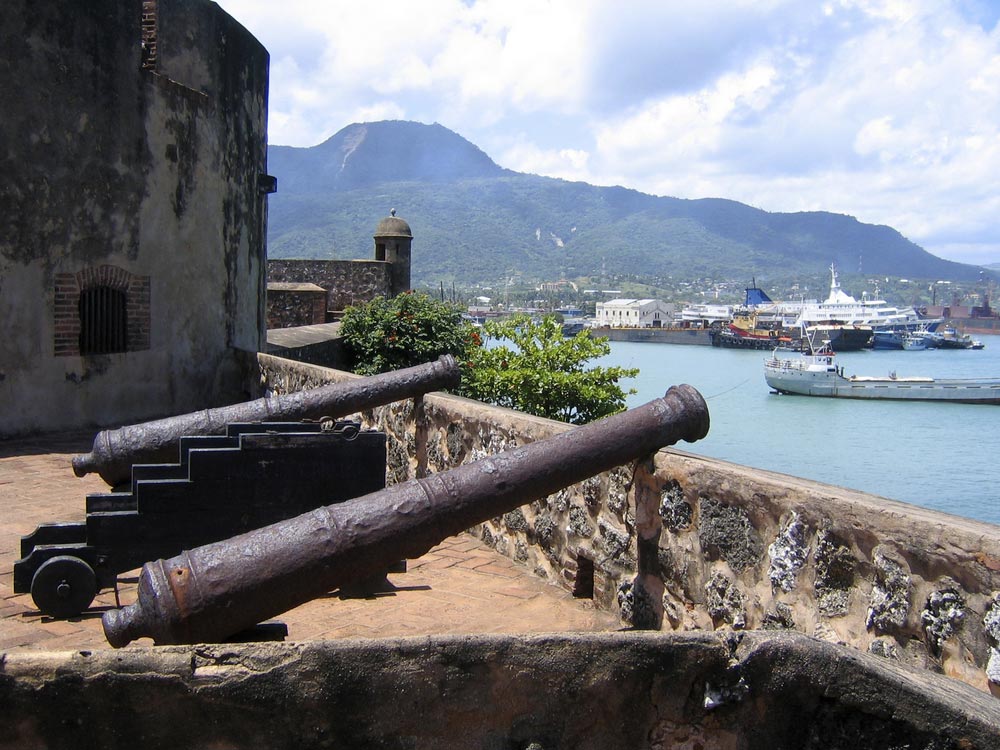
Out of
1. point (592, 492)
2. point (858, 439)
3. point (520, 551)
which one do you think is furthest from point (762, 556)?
point (858, 439)

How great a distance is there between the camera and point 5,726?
1.89 metres

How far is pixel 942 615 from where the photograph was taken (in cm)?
278

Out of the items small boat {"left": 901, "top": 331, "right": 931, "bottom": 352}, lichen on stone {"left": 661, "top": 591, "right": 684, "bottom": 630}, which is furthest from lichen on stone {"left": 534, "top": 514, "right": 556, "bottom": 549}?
small boat {"left": 901, "top": 331, "right": 931, "bottom": 352}

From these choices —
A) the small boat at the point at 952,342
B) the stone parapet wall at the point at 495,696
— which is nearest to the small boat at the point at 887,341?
the small boat at the point at 952,342

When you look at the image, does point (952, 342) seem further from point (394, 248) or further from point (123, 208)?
point (123, 208)

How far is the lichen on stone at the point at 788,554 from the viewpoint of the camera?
332 cm

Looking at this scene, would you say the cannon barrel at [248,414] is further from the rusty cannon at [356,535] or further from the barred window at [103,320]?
the barred window at [103,320]

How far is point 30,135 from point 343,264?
18.4 metres

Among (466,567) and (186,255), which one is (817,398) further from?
(466,567)

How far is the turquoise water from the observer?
3189 centimetres

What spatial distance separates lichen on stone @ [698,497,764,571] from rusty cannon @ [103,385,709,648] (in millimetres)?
335

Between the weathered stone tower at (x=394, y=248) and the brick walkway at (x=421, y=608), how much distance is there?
22235 mm

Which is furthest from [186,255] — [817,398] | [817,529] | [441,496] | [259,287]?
[817,398]

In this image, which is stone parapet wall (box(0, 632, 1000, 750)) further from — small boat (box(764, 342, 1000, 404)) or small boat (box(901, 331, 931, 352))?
small boat (box(901, 331, 931, 352))
